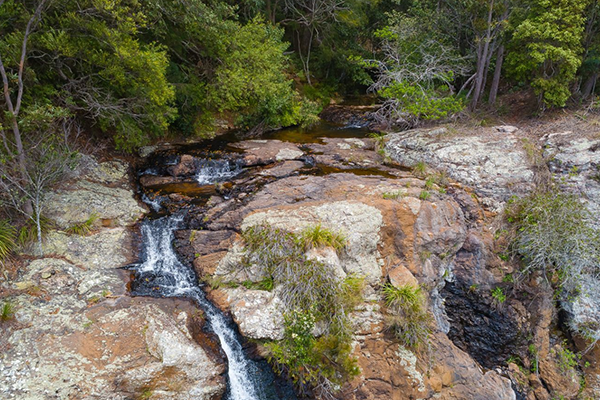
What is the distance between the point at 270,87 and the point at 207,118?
9.45 feet

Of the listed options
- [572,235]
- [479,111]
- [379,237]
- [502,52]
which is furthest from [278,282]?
[502,52]

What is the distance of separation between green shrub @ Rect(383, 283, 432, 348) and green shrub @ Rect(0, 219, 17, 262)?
7.50m

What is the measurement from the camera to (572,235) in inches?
290

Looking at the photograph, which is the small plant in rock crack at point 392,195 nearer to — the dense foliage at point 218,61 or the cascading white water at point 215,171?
the cascading white water at point 215,171

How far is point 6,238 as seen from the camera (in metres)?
6.75

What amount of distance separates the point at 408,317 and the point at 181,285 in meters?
4.64

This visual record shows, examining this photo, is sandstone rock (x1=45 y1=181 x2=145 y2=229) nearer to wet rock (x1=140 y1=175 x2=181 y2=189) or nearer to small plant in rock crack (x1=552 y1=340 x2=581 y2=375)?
wet rock (x1=140 y1=175 x2=181 y2=189)

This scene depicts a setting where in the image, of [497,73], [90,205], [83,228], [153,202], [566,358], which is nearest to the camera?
[566,358]

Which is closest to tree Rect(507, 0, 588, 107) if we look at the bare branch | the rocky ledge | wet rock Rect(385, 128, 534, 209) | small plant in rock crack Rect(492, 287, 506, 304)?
wet rock Rect(385, 128, 534, 209)

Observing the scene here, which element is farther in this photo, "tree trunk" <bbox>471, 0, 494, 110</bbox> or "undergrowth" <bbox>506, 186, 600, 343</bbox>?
"tree trunk" <bbox>471, 0, 494, 110</bbox>

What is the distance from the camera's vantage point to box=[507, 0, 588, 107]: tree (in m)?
10.5

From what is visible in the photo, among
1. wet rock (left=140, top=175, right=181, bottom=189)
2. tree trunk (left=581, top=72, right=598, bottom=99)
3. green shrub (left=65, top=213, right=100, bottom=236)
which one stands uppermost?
tree trunk (left=581, top=72, right=598, bottom=99)

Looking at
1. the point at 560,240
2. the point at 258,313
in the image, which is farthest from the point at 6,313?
the point at 560,240

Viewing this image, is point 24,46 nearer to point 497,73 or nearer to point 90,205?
point 90,205
